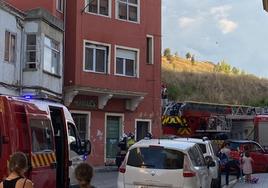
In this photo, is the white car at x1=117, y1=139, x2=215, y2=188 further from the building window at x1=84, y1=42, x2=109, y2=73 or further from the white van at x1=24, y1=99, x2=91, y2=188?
the building window at x1=84, y1=42, x2=109, y2=73

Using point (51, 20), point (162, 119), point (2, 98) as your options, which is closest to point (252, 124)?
point (162, 119)

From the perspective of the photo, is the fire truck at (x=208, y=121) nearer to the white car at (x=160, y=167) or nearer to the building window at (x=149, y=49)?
the building window at (x=149, y=49)

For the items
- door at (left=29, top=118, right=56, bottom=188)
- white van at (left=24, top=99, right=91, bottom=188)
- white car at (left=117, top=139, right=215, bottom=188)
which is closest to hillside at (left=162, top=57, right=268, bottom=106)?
white van at (left=24, top=99, right=91, bottom=188)

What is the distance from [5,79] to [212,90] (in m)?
52.7

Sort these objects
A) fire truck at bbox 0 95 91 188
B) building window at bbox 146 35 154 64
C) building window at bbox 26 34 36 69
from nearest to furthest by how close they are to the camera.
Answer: fire truck at bbox 0 95 91 188, building window at bbox 26 34 36 69, building window at bbox 146 35 154 64

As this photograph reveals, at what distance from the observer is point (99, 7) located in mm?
33062

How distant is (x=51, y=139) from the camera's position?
1147cm

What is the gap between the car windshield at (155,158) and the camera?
12.4 m

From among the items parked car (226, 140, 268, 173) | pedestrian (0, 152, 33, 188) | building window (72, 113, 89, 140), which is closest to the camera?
pedestrian (0, 152, 33, 188)

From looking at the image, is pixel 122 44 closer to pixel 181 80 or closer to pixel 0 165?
pixel 0 165

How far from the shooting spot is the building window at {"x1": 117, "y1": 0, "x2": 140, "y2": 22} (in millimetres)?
34125

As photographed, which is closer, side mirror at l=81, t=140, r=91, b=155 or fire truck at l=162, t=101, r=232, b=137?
side mirror at l=81, t=140, r=91, b=155

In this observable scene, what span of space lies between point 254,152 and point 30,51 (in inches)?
470

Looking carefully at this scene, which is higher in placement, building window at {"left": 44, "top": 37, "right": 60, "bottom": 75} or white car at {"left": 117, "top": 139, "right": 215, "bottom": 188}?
building window at {"left": 44, "top": 37, "right": 60, "bottom": 75}
